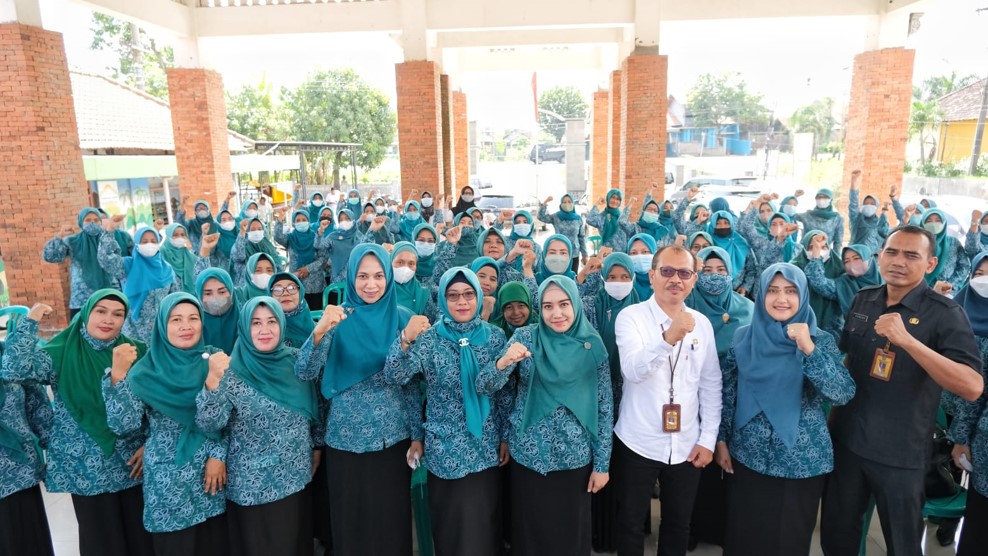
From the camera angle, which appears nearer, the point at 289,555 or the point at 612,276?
the point at 289,555

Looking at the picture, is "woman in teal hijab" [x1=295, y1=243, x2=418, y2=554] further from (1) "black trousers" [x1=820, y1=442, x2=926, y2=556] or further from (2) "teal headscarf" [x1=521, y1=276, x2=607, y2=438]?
(1) "black trousers" [x1=820, y1=442, x2=926, y2=556]

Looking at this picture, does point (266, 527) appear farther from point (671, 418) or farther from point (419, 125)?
point (419, 125)

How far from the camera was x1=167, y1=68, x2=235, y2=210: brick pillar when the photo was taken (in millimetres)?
10852

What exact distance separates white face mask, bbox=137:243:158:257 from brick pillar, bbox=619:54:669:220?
7982 millimetres

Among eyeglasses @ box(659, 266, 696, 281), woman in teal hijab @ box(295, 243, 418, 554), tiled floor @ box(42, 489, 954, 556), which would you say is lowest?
tiled floor @ box(42, 489, 954, 556)

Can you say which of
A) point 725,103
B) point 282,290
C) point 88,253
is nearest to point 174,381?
point 282,290

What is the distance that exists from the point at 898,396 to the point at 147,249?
5560mm

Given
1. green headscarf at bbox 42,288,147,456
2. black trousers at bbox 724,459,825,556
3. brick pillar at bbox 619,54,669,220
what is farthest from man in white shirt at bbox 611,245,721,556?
brick pillar at bbox 619,54,669,220

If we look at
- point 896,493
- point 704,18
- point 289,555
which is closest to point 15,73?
point 289,555

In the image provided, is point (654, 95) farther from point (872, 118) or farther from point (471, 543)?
point (471, 543)

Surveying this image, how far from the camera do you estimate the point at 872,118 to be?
10.3 metres

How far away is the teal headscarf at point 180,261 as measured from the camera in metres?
5.98

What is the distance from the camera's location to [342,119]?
30609 mm

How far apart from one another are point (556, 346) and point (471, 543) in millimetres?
978
